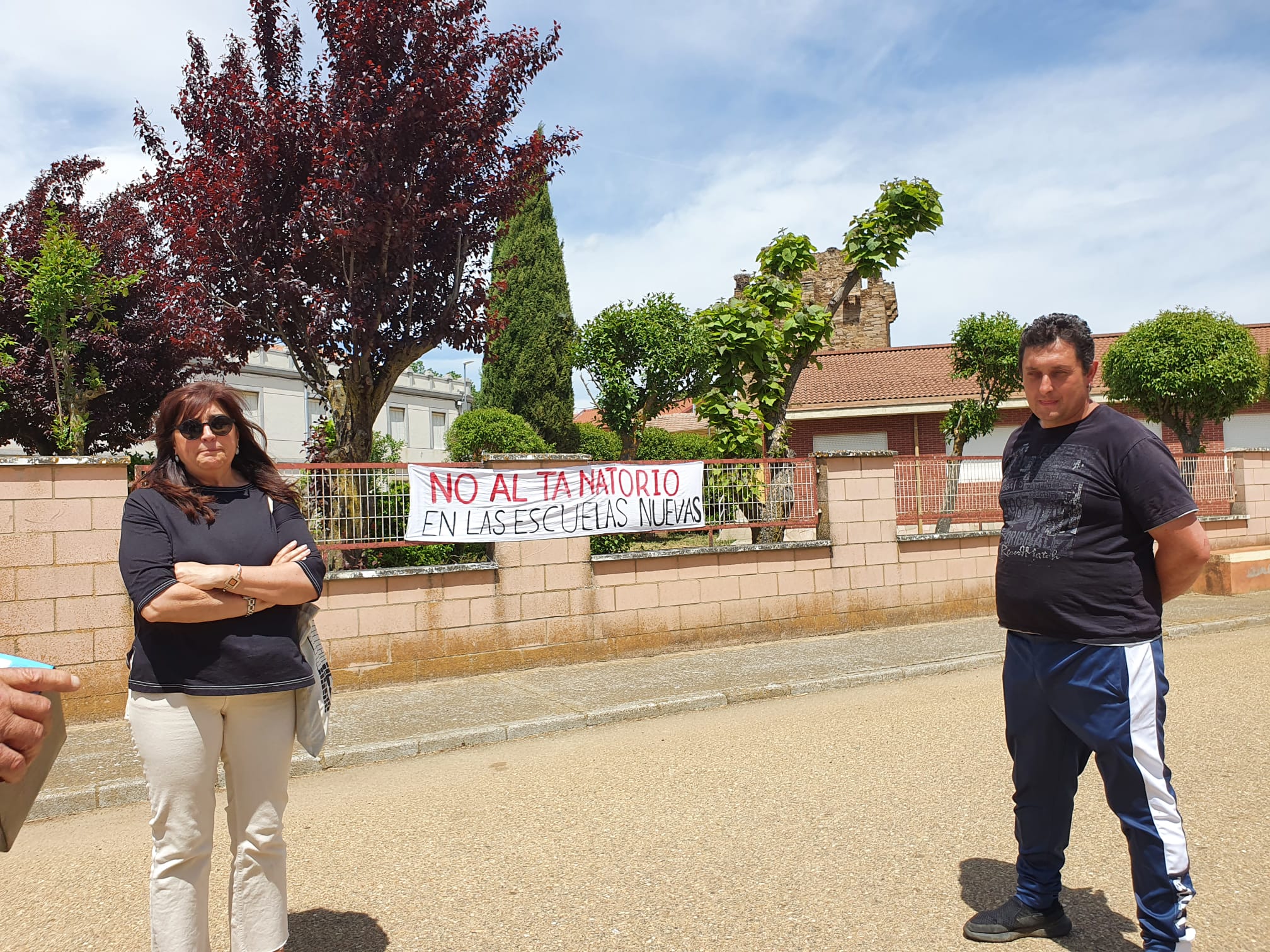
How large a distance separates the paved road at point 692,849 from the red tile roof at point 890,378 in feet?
63.9

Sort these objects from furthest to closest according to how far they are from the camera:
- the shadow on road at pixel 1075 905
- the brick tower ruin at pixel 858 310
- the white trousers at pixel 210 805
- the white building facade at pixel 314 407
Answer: the brick tower ruin at pixel 858 310 → the white building facade at pixel 314 407 → the shadow on road at pixel 1075 905 → the white trousers at pixel 210 805

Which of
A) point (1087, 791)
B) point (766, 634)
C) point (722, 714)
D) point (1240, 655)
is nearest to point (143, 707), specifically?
point (1087, 791)

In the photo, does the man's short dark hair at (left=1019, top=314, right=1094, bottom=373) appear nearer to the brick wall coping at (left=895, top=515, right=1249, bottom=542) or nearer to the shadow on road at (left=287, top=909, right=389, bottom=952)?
the shadow on road at (left=287, top=909, right=389, bottom=952)

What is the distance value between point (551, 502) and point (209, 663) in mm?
5725

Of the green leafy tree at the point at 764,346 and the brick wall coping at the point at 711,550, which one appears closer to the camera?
the brick wall coping at the point at 711,550

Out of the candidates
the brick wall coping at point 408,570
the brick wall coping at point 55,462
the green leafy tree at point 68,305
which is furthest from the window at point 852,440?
the brick wall coping at point 55,462

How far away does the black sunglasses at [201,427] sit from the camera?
2918 millimetres

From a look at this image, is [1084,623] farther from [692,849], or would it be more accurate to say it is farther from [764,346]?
[764,346]

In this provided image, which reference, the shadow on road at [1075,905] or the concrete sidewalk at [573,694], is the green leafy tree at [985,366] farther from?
the shadow on road at [1075,905]

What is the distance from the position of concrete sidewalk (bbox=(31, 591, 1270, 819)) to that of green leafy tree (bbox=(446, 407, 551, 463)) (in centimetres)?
1309

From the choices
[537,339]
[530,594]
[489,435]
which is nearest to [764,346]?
[530,594]

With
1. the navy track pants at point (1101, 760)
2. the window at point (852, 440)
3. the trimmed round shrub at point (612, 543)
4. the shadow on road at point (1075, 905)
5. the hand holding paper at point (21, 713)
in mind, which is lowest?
the shadow on road at point (1075, 905)

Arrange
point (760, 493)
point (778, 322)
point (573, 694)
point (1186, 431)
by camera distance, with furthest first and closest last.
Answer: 1. point (1186, 431)
2. point (778, 322)
3. point (760, 493)
4. point (573, 694)

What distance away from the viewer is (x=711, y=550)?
909 cm
